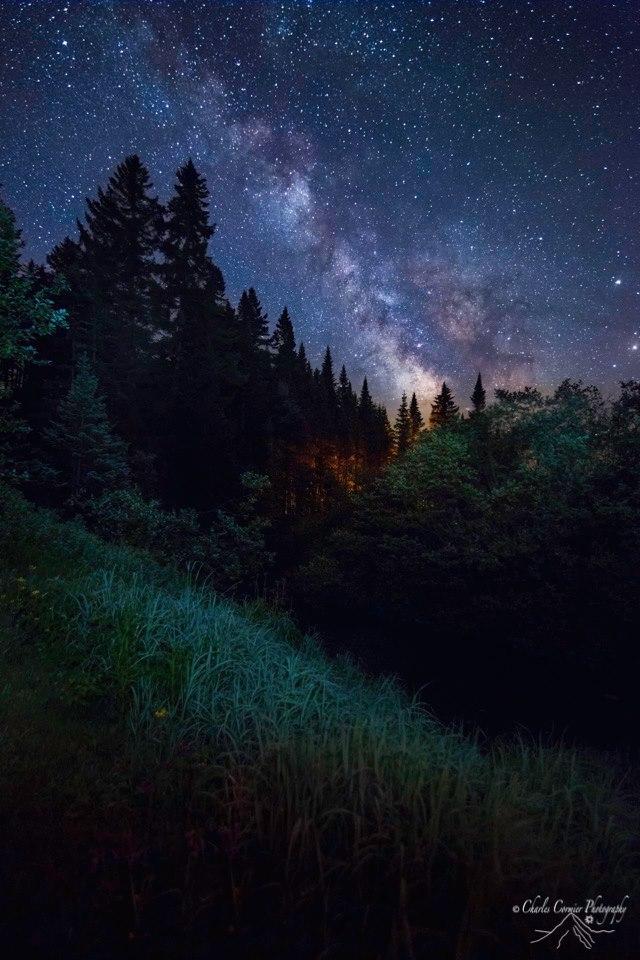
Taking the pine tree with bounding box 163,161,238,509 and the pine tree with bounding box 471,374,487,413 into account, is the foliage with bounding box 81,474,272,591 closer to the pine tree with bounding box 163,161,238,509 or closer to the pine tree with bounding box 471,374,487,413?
the pine tree with bounding box 163,161,238,509

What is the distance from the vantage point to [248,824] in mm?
2557

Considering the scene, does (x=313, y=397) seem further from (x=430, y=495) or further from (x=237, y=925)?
(x=237, y=925)

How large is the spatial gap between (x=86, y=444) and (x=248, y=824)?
17.2 m

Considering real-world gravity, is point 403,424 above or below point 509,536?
above

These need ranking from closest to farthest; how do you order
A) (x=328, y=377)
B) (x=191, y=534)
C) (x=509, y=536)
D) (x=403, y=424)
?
(x=509, y=536), (x=191, y=534), (x=328, y=377), (x=403, y=424)

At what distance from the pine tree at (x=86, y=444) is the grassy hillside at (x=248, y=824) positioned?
13475mm

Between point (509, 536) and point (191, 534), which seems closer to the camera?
point (509, 536)

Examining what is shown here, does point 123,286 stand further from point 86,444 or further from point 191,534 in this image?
point 191,534

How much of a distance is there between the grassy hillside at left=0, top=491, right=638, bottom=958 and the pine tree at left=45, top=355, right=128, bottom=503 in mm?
13475

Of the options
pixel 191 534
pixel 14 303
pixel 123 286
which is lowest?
pixel 191 534

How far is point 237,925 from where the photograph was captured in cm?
211

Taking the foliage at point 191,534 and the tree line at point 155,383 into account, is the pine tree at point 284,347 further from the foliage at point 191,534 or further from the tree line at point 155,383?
the foliage at point 191,534


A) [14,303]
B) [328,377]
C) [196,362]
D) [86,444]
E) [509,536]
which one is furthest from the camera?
[328,377]

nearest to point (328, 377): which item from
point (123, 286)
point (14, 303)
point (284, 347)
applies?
point (284, 347)
